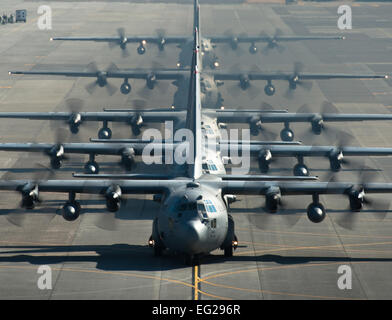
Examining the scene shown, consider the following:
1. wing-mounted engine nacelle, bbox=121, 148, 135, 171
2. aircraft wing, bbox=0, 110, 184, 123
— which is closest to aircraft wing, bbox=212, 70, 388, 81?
aircraft wing, bbox=0, 110, 184, 123

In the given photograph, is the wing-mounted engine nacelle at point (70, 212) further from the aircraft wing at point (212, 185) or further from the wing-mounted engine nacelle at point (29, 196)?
the wing-mounted engine nacelle at point (29, 196)

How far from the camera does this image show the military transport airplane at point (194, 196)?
37938 millimetres

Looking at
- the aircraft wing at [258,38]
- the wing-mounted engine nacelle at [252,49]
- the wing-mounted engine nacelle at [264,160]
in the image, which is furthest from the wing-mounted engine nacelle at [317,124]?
the wing-mounted engine nacelle at [252,49]

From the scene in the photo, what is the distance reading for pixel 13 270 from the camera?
39.4m

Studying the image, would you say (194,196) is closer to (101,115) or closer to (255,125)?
(255,125)

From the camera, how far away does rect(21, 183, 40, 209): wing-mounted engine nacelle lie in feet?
134

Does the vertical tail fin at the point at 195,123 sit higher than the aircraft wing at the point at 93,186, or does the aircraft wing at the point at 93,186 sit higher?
the vertical tail fin at the point at 195,123

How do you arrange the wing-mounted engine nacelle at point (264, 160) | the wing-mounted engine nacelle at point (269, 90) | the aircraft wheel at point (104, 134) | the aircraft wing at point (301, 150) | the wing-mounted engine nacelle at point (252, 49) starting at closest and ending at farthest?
1. the wing-mounted engine nacelle at point (264, 160)
2. the aircraft wing at point (301, 150)
3. the aircraft wheel at point (104, 134)
4. the wing-mounted engine nacelle at point (269, 90)
5. the wing-mounted engine nacelle at point (252, 49)

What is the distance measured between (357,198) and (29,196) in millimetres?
20205

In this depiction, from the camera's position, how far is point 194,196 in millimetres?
38875

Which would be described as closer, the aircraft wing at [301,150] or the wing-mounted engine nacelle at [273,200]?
the wing-mounted engine nacelle at [273,200]

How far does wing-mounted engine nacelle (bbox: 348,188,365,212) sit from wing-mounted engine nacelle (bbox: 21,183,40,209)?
19.5m

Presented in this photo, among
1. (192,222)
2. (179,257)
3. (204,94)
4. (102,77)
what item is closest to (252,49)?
(102,77)

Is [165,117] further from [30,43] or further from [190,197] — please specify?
[30,43]
